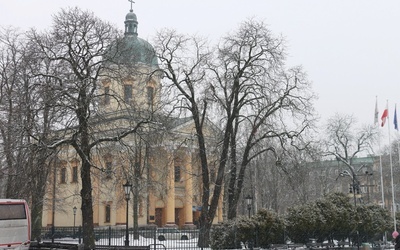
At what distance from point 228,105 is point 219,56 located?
314 centimetres

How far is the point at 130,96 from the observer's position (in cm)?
3162

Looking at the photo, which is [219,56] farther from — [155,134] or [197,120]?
[155,134]

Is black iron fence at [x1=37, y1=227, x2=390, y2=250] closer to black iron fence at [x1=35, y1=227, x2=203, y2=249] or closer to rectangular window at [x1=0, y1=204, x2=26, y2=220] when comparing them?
black iron fence at [x1=35, y1=227, x2=203, y2=249]

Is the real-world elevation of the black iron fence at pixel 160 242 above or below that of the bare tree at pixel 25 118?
below

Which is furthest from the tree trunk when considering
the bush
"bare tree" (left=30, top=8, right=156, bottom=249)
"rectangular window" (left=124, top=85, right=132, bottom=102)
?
the bush

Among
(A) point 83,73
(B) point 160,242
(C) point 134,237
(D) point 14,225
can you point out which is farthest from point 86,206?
(C) point 134,237

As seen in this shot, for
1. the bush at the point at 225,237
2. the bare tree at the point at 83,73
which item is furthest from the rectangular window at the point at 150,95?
the bush at the point at 225,237

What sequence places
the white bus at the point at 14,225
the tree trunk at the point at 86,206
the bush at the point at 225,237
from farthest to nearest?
the bush at the point at 225,237 → the tree trunk at the point at 86,206 → the white bus at the point at 14,225

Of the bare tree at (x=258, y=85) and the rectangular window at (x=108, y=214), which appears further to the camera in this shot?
the rectangular window at (x=108, y=214)

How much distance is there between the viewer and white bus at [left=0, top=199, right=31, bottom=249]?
2319cm

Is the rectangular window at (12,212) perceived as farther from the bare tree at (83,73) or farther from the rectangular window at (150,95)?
the rectangular window at (150,95)

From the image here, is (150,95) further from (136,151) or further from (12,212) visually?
(12,212)

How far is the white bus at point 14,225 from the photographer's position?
2319cm

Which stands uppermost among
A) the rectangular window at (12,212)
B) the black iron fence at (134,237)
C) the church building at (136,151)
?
the church building at (136,151)
